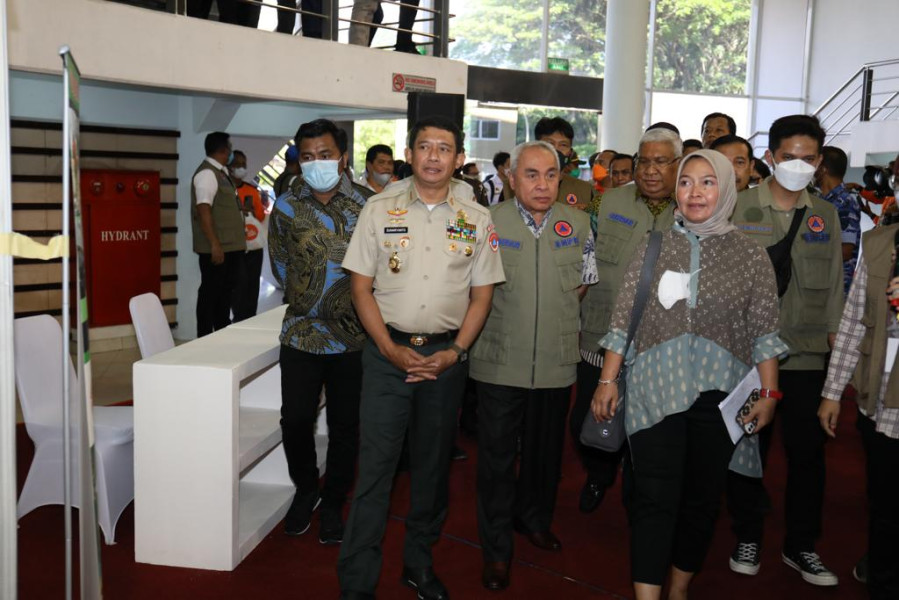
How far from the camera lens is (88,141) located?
23.8 ft

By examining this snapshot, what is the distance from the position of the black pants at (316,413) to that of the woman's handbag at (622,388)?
1.06m

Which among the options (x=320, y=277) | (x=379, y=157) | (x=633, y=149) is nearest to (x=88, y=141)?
(x=379, y=157)

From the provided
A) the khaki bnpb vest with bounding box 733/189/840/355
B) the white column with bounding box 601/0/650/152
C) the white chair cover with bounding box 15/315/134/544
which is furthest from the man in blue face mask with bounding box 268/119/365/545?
the white column with bounding box 601/0/650/152

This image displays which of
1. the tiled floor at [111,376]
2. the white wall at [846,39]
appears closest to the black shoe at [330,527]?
the tiled floor at [111,376]

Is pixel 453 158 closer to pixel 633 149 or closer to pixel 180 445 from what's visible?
pixel 180 445

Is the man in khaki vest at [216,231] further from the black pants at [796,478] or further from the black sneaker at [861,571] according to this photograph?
the black sneaker at [861,571]

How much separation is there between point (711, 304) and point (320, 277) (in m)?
1.51

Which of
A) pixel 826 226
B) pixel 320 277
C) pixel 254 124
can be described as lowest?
pixel 320 277

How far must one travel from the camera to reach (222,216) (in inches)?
267

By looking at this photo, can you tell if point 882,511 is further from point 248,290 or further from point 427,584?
point 248,290

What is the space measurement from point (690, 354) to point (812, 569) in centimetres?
128

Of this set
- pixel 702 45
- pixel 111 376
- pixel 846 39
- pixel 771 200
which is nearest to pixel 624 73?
pixel 702 45

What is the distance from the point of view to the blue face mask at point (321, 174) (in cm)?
344

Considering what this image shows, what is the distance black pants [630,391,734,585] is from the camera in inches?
109
